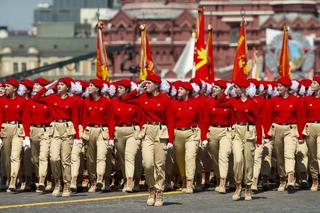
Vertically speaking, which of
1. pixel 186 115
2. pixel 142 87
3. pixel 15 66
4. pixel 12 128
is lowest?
pixel 12 128

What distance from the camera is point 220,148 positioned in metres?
30.0

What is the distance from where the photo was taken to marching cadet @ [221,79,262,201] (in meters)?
28.8

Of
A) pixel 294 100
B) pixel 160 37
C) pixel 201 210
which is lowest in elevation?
pixel 201 210

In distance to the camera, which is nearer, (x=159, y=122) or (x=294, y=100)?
(x=159, y=122)

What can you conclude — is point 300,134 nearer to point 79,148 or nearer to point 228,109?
point 228,109

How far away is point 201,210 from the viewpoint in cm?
2666

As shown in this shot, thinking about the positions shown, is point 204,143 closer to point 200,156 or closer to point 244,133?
point 244,133

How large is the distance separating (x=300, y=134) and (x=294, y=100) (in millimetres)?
647

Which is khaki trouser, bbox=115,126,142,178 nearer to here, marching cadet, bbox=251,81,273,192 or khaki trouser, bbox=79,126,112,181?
khaki trouser, bbox=79,126,112,181

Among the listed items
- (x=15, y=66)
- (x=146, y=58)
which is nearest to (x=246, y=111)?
(x=146, y=58)

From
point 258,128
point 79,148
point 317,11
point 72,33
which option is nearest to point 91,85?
point 79,148

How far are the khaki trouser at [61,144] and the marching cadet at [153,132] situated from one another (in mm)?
1770

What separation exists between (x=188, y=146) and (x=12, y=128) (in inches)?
128

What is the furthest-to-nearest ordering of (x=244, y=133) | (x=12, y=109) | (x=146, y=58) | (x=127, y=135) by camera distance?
(x=146, y=58) → (x=12, y=109) → (x=127, y=135) → (x=244, y=133)
